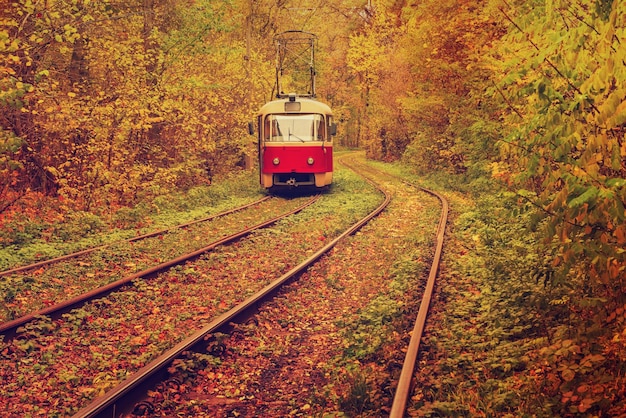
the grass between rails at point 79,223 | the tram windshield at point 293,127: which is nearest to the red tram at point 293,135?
Result: the tram windshield at point 293,127

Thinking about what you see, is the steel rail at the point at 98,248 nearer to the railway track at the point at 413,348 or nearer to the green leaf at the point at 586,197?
the railway track at the point at 413,348

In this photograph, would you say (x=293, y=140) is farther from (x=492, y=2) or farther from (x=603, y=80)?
(x=603, y=80)

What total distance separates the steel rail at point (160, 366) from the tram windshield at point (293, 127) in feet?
34.4

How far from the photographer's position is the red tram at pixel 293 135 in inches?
757

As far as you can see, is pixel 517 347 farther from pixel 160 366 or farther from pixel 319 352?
pixel 160 366

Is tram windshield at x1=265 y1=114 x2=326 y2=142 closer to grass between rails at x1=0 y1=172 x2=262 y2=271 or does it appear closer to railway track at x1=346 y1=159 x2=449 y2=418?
grass between rails at x1=0 y1=172 x2=262 y2=271

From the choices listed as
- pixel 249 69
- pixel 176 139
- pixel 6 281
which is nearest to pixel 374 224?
pixel 6 281

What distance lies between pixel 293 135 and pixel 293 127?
10.2 inches

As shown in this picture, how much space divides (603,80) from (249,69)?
897 inches

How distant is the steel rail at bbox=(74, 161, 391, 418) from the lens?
4688mm

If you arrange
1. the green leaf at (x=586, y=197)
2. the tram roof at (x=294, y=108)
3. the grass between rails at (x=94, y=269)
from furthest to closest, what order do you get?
1. the tram roof at (x=294, y=108)
2. the grass between rails at (x=94, y=269)
3. the green leaf at (x=586, y=197)

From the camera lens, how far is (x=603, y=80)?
379 centimetres

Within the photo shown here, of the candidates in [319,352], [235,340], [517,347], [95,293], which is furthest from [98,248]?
[517,347]

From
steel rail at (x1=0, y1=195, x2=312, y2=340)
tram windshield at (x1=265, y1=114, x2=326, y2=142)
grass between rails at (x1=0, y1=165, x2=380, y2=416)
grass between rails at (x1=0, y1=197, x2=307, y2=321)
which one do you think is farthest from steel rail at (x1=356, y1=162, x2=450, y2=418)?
tram windshield at (x1=265, y1=114, x2=326, y2=142)
